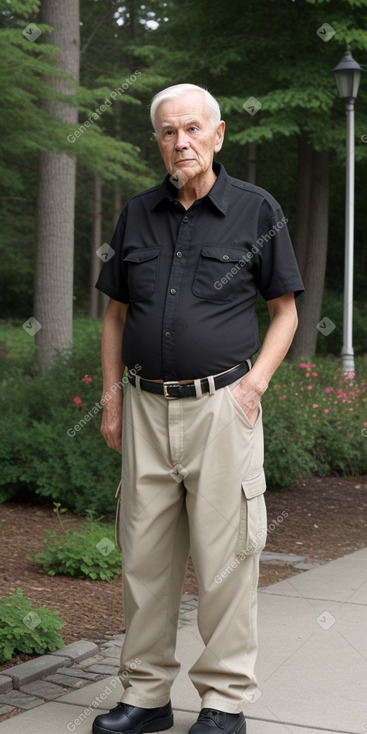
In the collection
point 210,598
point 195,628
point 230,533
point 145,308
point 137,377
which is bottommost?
point 195,628

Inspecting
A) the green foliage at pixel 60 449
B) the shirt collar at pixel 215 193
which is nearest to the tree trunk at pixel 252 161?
the green foliage at pixel 60 449

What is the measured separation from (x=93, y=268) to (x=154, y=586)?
28.2 metres

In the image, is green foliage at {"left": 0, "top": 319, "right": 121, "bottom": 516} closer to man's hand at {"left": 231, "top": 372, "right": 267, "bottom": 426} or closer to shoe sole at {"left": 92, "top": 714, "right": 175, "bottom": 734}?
shoe sole at {"left": 92, "top": 714, "right": 175, "bottom": 734}

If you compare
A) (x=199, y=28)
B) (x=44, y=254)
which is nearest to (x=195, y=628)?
(x=44, y=254)

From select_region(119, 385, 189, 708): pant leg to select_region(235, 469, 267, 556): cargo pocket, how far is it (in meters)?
0.23

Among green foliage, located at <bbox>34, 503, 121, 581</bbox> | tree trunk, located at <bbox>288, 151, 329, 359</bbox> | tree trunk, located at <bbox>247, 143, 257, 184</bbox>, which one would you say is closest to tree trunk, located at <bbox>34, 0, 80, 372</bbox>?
green foliage, located at <bbox>34, 503, 121, 581</bbox>

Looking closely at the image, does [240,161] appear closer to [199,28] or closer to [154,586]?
[199,28]

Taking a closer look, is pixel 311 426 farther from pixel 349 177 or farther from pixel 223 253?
pixel 223 253

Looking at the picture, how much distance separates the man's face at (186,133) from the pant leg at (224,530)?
76 centimetres

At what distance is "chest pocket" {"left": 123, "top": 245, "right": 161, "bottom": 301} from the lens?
335cm

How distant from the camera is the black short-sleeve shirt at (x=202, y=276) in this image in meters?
3.28

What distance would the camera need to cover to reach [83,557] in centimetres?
553

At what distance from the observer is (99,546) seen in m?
5.64

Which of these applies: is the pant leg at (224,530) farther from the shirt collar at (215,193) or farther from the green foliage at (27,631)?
the green foliage at (27,631)
